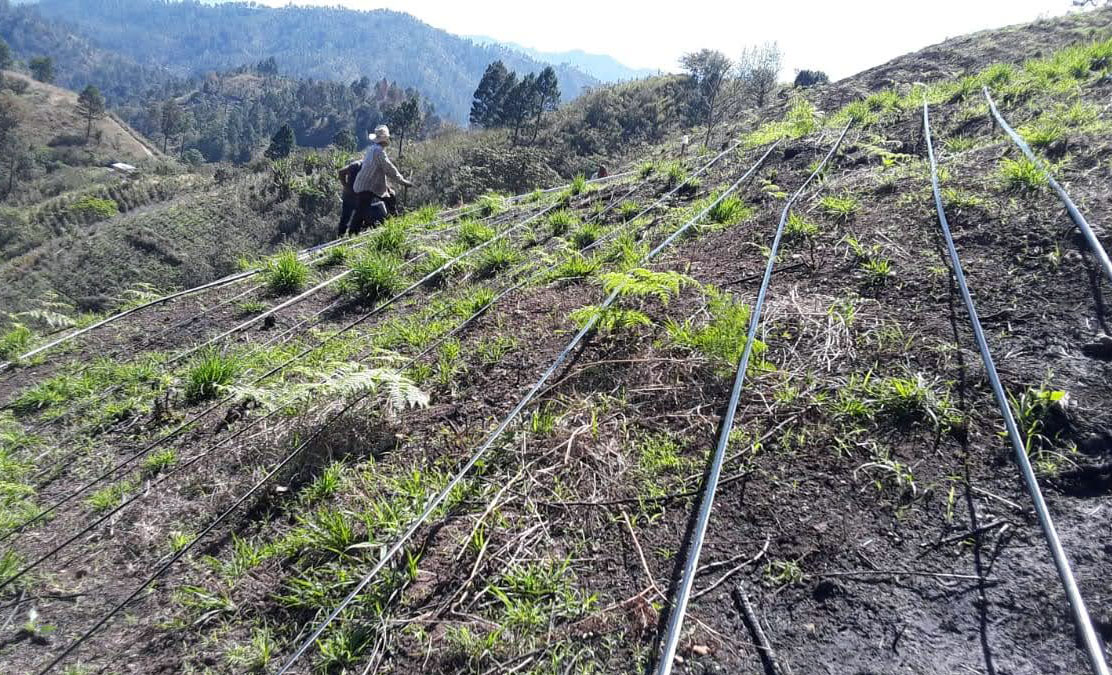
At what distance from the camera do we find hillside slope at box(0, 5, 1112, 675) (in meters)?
1.89

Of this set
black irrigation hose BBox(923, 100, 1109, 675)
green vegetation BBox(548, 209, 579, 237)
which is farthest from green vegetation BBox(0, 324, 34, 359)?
black irrigation hose BBox(923, 100, 1109, 675)

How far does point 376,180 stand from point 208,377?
15.2 feet

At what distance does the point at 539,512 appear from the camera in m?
2.39

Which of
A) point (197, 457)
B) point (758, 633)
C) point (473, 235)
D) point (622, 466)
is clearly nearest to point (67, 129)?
point (473, 235)

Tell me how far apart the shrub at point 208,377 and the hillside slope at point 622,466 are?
0.05 meters

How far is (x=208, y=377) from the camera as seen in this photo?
12.4 feet

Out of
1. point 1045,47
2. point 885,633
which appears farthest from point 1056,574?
point 1045,47

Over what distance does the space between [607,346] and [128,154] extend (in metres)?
120

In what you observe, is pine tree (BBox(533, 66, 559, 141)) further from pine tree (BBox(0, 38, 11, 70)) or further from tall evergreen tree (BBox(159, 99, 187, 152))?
pine tree (BBox(0, 38, 11, 70))

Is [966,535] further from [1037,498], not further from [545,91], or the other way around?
[545,91]

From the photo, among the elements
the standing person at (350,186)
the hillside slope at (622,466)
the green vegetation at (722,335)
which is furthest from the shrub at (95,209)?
the green vegetation at (722,335)

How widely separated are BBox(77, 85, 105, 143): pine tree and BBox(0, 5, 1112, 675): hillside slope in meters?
116

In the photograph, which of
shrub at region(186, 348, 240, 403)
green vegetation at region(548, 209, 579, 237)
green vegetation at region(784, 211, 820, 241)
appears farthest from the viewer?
green vegetation at region(548, 209, 579, 237)

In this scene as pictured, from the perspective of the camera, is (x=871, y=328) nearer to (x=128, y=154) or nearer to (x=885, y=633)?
(x=885, y=633)
